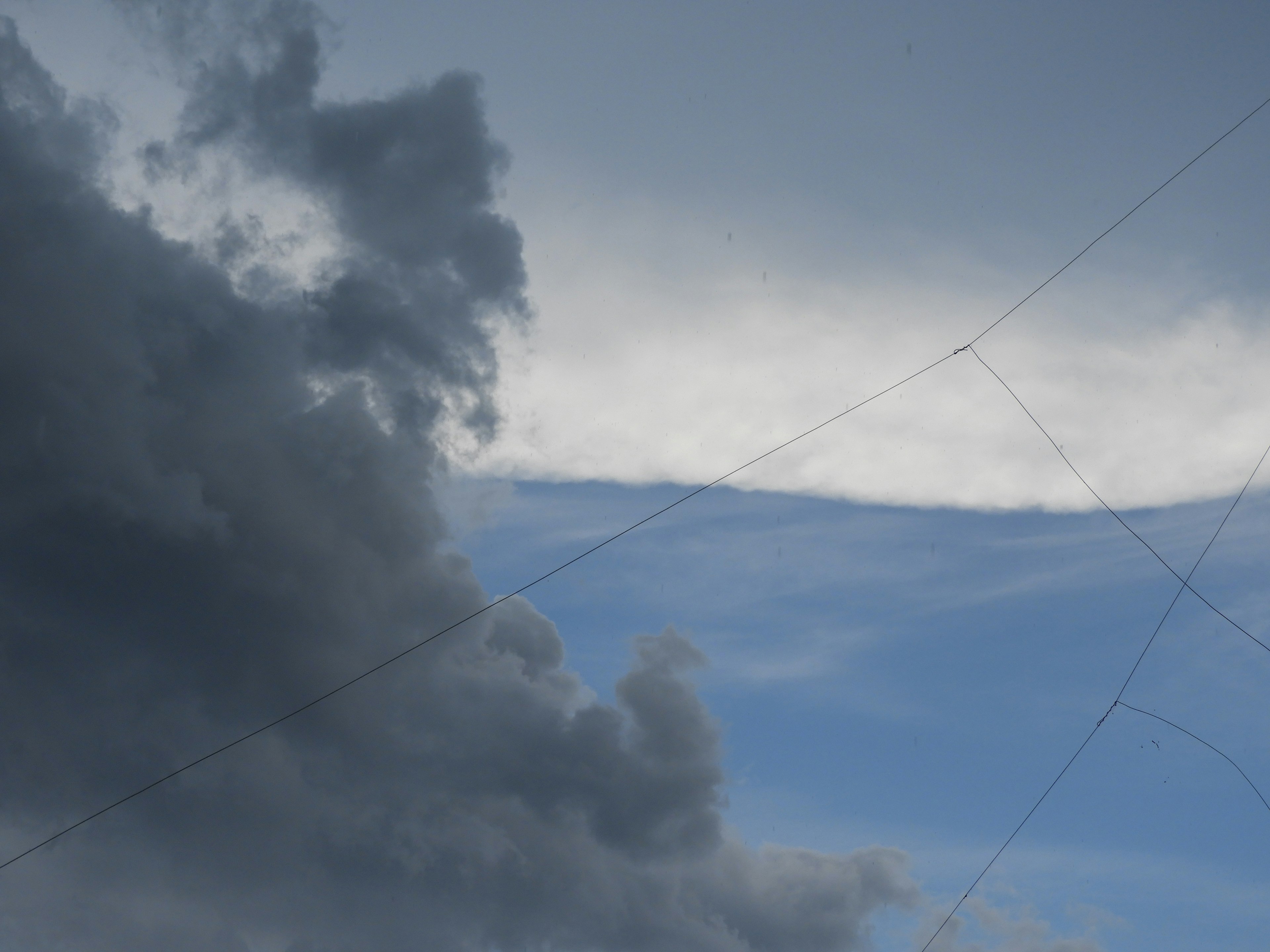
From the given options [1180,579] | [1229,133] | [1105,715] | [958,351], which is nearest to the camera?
[1229,133]

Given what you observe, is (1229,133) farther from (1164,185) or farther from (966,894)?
(966,894)

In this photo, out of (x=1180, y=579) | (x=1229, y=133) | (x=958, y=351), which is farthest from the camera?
(x=1180, y=579)

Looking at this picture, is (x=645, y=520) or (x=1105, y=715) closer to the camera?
(x=645, y=520)

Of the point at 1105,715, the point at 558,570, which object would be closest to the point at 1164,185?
the point at 1105,715

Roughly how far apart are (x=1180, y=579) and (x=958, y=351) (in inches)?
474

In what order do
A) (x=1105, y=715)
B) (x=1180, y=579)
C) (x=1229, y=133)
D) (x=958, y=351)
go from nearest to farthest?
(x=1229, y=133)
(x=958, y=351)
(x=1180, y=579)
(x=1105, y=715)

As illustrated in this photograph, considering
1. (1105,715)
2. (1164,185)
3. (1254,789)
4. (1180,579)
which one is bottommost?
(1254,789)

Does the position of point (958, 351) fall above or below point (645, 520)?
above

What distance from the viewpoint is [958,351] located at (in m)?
26.4

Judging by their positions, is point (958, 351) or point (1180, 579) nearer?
point (958, 351)

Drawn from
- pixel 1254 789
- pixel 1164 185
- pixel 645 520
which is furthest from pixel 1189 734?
pixel 645 520

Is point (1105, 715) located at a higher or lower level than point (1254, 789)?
higher

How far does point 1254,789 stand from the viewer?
31125 millimetres

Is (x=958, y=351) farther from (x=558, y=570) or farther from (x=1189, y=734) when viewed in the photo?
(x=1189, y=734)
